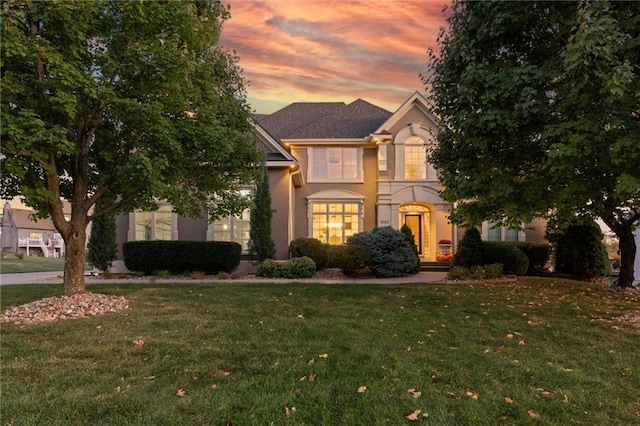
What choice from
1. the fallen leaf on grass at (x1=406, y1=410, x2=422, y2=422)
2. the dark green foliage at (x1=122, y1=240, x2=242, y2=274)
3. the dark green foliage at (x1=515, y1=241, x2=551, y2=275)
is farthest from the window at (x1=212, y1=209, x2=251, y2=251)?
the fallen leaf on grass at (x1=406, y1=410, x2=422, y2=422)

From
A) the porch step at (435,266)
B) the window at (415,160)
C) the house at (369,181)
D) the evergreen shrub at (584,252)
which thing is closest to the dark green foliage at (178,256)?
the house at (369,181)

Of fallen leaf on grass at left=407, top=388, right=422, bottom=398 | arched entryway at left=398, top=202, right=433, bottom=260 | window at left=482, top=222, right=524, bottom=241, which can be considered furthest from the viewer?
arched entryway at left=398, top=202, right=433, bottom=260

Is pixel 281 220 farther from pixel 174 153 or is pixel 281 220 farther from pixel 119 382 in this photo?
pixel 119 382

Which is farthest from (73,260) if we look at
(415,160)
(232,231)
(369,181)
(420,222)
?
(420,222)

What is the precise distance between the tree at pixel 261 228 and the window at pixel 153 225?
4021 millimetres

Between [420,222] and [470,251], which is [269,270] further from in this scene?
[420,222]

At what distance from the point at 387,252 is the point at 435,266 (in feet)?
14.1

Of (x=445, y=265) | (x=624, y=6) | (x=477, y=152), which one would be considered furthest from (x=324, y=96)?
(x=624, y=6)

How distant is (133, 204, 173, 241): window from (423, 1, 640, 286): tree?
1192cm

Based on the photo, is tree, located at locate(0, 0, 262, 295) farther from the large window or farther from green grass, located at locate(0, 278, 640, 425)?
the large window

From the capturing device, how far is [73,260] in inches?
302

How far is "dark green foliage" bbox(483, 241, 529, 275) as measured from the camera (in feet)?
46.8

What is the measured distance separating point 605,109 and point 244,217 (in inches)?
501

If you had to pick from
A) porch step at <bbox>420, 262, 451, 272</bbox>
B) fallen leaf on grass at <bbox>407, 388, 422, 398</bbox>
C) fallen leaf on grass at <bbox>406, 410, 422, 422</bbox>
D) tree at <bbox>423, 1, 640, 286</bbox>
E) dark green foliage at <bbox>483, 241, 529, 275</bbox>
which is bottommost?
fallen leaf on grass at <bbox>406, 410, 422, 422</bbox>
